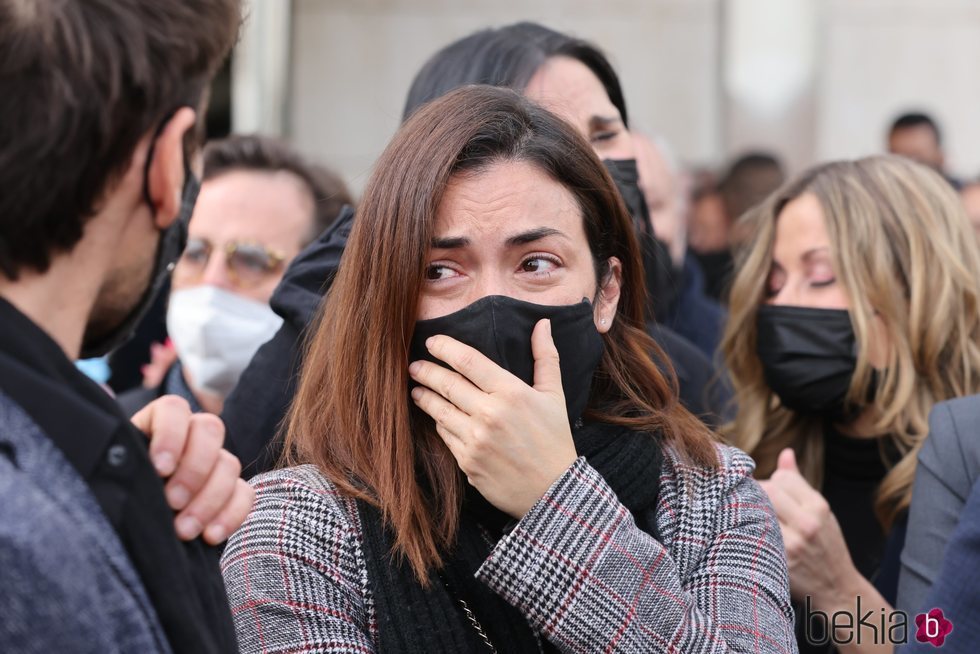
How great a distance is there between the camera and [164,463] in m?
1.51

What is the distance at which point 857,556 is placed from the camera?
327 centimetres

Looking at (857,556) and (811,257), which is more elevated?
(811,257)

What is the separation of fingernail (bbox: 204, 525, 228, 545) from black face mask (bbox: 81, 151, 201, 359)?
0.90 ft

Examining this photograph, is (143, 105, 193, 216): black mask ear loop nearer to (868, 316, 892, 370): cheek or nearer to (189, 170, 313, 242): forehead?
(189, 170, 313, 242): forehead

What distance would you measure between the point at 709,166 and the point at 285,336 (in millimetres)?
7633

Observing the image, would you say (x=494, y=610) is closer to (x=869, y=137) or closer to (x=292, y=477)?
(x=292, y=477)

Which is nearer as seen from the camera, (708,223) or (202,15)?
(202,15)

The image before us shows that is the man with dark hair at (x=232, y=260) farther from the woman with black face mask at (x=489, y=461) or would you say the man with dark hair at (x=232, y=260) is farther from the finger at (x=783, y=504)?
the finger at (x=783, y=504)

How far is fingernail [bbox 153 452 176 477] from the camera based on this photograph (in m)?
1.50

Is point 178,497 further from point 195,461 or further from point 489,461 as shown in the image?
point 489,461

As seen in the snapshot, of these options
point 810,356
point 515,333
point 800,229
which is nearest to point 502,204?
point 515,333

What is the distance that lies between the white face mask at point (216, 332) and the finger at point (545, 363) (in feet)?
4.58

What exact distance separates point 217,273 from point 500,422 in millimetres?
1750

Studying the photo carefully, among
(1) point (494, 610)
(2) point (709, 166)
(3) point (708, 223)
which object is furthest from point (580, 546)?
(2) point (709, 166)
